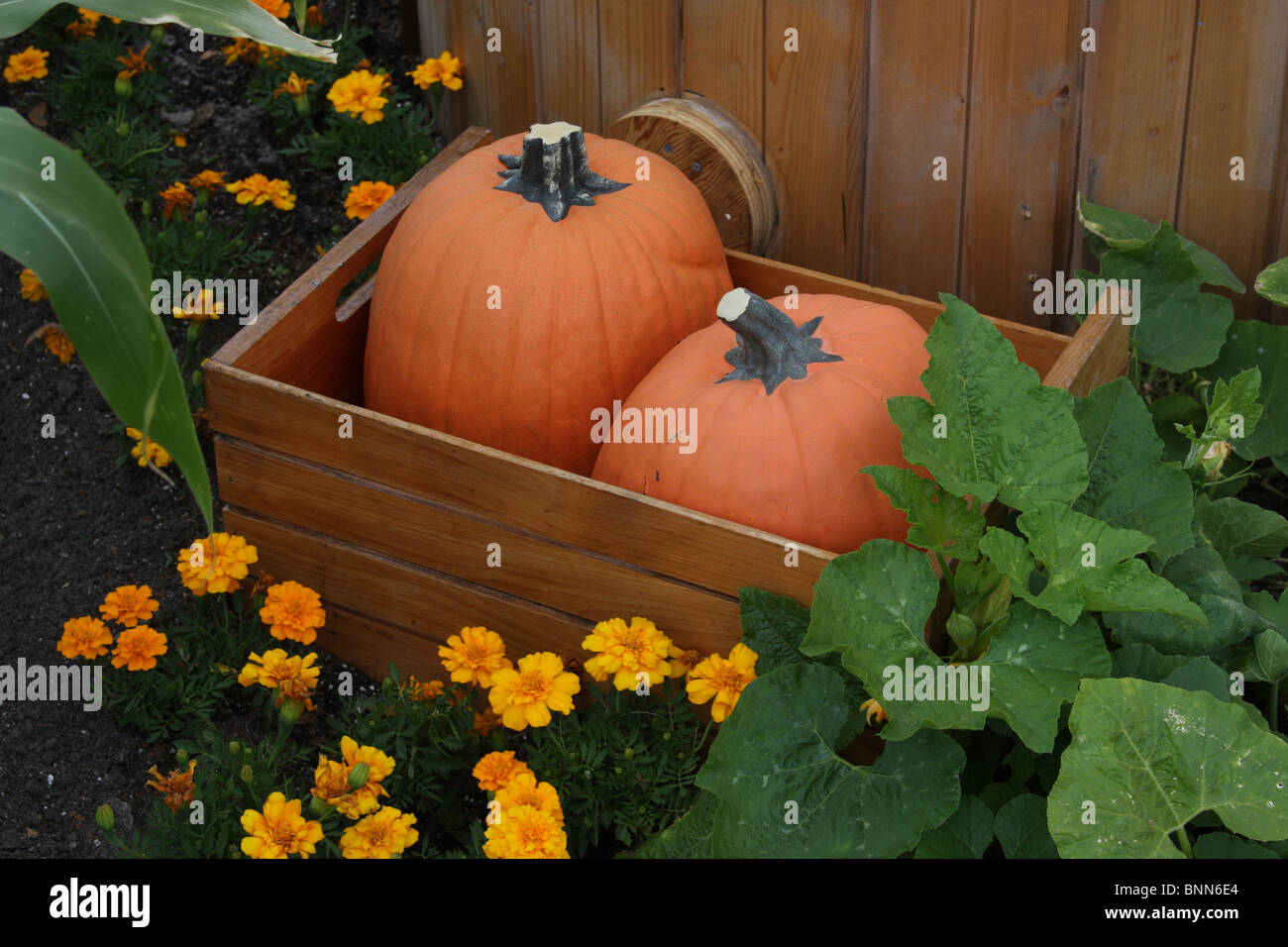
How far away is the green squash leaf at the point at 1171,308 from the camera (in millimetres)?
2107

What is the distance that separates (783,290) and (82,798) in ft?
4.13

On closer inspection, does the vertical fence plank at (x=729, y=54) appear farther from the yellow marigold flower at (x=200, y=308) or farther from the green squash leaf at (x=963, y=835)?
the green squash leaf at (x=963, y=835)

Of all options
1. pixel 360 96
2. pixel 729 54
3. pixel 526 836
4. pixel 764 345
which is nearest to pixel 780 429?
pixel 764 345

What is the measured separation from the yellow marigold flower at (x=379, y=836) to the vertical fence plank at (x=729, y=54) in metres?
1.30

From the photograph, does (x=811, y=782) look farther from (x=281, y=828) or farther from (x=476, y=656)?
(x=281, y=828)

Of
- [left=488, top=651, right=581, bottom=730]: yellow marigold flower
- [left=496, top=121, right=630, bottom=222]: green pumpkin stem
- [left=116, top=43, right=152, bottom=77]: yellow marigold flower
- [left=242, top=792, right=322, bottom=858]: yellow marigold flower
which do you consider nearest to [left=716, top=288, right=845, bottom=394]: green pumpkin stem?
[left=496, top=121, right=630, bottom=222]: green pumpkin stem

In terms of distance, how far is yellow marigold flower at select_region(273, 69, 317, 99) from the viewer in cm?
265

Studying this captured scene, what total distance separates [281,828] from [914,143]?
1396 mm

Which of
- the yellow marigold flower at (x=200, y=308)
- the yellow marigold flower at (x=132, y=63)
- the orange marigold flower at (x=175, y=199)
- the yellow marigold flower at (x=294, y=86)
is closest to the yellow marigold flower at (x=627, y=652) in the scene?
the yellow marigold flower at (x=200, y=308)

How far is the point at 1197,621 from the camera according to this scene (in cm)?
169

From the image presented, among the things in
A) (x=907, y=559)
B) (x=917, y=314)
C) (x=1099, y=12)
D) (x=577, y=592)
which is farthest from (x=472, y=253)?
(x=1099, y=12)

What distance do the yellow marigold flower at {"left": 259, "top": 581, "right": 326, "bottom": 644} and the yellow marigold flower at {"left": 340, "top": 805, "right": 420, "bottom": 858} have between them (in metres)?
0.34

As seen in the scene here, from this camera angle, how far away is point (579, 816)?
178cm

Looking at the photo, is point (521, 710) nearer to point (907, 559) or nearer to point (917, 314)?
point (907, 559)
